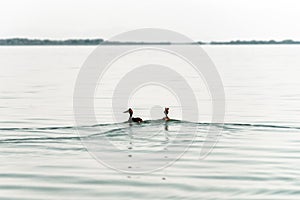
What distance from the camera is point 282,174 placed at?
17500mm

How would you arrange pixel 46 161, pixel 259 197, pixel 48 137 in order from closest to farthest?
pixel 259 197
pixel 46 161
pixel 48 137

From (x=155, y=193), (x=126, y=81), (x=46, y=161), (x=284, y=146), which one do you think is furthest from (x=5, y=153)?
(x=126, y=81)

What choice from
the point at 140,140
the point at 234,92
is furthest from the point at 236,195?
the point at 234,92

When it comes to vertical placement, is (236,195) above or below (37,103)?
below

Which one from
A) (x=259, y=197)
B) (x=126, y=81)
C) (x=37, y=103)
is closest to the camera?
(x=259, y=197)

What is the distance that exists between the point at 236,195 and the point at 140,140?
8.35 metres

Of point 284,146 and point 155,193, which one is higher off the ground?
point 284,146

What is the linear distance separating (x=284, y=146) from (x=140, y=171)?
6.68 metres

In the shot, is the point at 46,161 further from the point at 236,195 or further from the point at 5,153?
the point at 236,195

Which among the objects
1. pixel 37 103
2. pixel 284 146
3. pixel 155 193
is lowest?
pixel 155 193

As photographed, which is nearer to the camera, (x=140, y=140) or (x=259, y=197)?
(x=259, y=197)

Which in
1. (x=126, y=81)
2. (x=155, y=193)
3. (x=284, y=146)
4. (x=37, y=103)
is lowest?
(x=155, y=193)

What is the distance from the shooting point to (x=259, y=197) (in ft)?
49.1

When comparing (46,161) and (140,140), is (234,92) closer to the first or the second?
(140,140)
